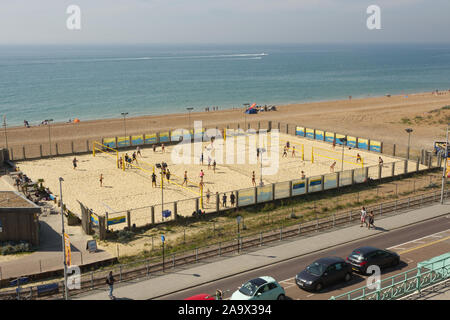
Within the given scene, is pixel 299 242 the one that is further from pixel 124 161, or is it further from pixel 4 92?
pixel 4 92

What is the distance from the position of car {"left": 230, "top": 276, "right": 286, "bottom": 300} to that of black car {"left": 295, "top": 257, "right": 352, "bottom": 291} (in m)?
1.35

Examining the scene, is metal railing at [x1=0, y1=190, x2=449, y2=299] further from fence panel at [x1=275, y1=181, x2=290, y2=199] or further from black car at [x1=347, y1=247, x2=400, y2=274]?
black car at [x1=347, y1=247, x2=400, y2=274]

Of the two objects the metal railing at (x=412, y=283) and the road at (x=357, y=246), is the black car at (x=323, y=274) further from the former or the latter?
the metal railing at (x=412, y=283)

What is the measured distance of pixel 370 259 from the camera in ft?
70.5

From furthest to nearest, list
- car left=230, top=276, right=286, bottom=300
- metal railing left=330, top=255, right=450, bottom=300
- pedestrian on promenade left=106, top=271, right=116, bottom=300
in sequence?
pedestrian on promenade left=106, top=271, right=116, bottom=300, car left=230, top=276, right=286, bottom=300, metal railing left=330, top=255, right=450, bottom=300

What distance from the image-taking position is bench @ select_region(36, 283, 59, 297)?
19.6m

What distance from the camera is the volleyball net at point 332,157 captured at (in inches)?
1772

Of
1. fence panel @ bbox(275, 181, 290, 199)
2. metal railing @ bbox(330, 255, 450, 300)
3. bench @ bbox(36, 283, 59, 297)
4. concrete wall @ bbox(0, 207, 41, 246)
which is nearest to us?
metal railing @ bbox(330, 255, 450, 300)

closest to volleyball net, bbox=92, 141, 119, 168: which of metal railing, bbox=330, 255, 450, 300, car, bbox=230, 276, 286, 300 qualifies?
car, bbox=230, 276, 286, 300

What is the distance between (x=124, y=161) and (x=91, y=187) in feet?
22.6

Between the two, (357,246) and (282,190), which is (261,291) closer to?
(357,246)

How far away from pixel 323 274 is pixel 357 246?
5.90 metres

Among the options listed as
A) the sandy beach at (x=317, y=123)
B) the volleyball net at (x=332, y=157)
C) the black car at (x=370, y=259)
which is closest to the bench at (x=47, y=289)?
the black car at (x=370, y=259)
